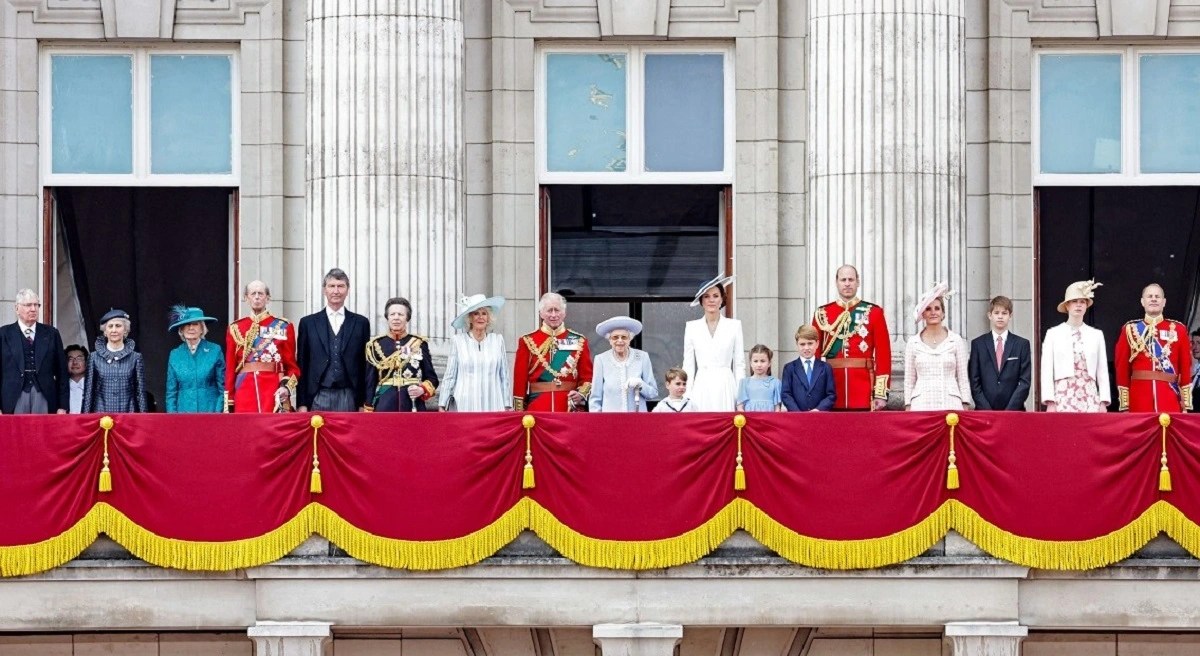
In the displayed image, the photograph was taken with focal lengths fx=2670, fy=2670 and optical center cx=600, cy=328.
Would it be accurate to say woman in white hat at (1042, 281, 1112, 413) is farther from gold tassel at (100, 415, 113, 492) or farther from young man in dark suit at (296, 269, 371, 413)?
gold tassel at (100, 415, 113, 492)

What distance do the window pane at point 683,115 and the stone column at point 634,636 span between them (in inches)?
304

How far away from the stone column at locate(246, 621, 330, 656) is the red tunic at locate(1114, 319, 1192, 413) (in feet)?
26.3

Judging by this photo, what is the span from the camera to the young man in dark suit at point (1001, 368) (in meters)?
25.2

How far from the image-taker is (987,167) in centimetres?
3020

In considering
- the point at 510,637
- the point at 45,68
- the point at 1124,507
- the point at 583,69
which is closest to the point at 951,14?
the point at 583,69

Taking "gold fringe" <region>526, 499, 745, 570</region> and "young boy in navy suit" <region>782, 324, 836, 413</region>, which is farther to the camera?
"young boy in navy suit" <region>782, 324, 836, 413</region>

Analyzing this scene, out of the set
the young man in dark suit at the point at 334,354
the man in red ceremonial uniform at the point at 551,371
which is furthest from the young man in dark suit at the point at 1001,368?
the young man in dark suit at the point at 334,354

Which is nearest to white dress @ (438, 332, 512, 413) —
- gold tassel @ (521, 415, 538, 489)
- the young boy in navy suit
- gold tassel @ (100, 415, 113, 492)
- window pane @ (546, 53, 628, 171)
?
gold tassel @ (521, 415, 538, 489)

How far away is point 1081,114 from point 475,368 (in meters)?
8.79

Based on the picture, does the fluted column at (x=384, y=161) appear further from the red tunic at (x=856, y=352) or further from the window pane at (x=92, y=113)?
the red tunic at (x=856, y=352)

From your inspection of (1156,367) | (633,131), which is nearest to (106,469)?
(633,131)

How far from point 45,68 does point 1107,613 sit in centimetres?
1375

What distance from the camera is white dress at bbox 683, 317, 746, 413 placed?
25219 mm

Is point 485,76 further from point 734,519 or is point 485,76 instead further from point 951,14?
point 734,519
